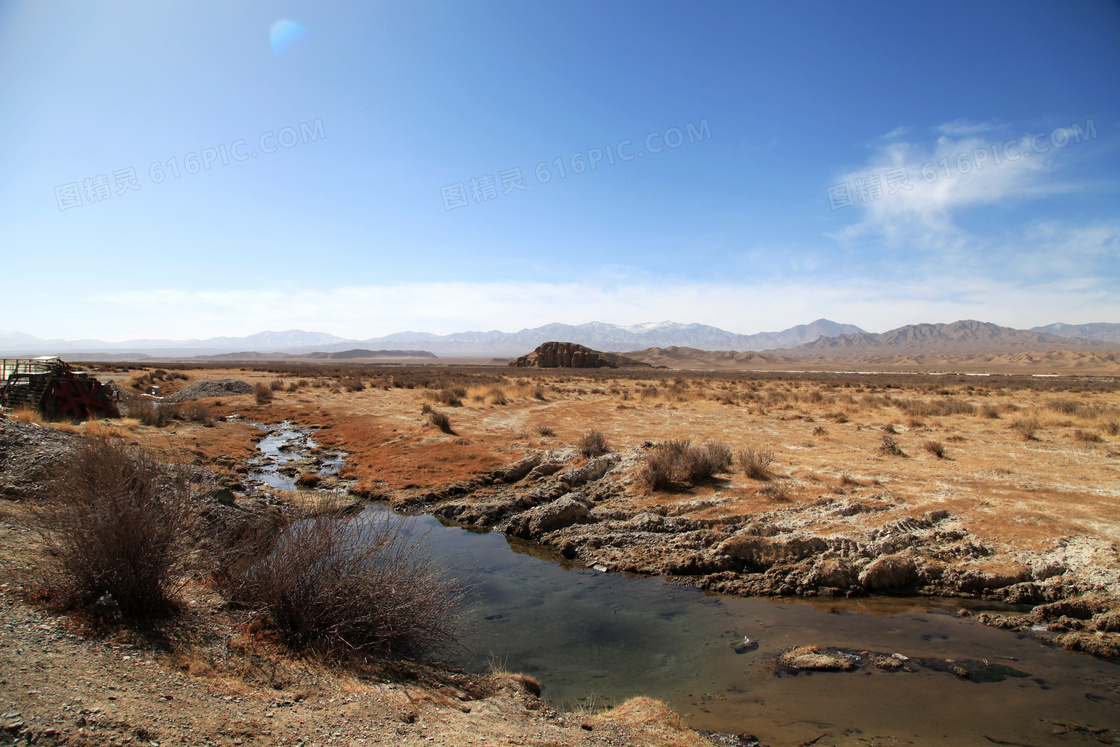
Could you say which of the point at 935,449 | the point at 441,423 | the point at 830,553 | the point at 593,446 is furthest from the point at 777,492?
the point at 441,423

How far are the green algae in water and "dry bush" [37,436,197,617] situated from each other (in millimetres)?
8923

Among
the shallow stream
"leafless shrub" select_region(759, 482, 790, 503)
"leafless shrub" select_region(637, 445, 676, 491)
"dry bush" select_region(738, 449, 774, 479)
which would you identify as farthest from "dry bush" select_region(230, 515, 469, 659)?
"dry bush" select_region(738, 449, 774, 479)

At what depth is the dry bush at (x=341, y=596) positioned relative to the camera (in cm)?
528

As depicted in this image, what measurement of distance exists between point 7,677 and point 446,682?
3375mm

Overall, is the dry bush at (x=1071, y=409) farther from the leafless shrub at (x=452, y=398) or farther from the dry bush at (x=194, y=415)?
the dry bush at (x=194, y=415)

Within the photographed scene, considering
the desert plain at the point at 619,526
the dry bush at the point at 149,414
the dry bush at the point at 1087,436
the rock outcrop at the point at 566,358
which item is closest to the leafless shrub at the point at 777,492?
the desert plain at the point at 619,526

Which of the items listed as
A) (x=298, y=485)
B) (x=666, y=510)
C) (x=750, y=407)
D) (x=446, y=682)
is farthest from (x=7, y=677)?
(x=750, y=407)

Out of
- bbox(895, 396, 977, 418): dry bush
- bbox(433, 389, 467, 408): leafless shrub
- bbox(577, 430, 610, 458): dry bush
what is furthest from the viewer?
bbox(433, 389, 467, 408): leafless shrub

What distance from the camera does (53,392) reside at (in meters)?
18.8

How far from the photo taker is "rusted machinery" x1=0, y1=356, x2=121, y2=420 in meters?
18.4

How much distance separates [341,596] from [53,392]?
21180 millimetres

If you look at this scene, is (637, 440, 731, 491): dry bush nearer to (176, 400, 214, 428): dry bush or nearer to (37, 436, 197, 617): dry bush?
(37, 436, 197, 617): dry bush

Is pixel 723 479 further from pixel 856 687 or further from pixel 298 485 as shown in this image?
pixel 298 485

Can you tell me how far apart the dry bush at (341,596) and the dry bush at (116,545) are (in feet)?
2.67
